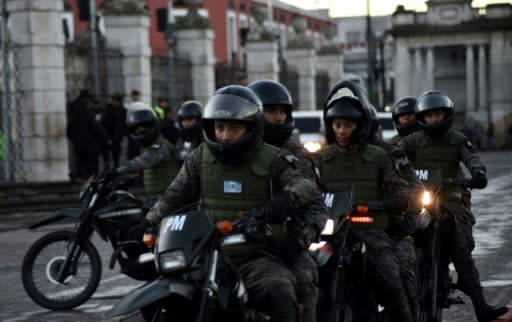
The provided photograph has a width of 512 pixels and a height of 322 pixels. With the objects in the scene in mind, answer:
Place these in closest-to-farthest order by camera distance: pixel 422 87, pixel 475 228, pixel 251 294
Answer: pixel 251 294, pixel 475 228, pixel 422 87

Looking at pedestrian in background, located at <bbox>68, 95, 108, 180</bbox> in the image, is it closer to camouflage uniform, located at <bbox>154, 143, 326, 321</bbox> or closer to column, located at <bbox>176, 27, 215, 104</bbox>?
column, located at <bbox>176, 27, 215, 104</bbox>

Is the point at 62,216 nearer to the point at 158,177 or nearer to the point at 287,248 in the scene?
the point at 158,177

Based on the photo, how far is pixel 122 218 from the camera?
1032cm

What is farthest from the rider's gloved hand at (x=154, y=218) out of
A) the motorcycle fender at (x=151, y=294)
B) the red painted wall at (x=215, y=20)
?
the red painted wall at (x=215, y=20)

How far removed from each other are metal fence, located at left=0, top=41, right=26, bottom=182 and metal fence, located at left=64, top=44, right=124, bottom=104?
1473mm

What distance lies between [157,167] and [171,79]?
19187mm

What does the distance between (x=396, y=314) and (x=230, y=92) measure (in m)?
2.05

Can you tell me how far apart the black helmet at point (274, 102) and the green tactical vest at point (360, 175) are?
0.49 m

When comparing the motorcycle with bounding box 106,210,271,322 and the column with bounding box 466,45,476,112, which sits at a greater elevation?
the motorcycle with bounding box 106,210,271,322

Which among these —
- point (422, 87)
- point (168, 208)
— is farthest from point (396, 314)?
point (422, 87)

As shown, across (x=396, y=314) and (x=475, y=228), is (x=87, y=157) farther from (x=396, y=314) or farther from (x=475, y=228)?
Result: (x=396, y=314)

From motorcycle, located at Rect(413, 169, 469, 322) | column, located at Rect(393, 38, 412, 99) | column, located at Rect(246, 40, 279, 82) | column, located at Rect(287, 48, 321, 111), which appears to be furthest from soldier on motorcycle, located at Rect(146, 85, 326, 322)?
column, located at Rect(393, 38, 412, 99)

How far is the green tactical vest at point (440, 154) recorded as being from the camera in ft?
30.1

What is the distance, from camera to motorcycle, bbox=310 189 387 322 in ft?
21.5
